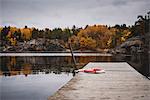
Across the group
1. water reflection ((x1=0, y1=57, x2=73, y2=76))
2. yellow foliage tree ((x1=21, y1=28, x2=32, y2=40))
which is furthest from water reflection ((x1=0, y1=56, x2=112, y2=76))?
yellow foliage tree ((x1=21, y1=28, x2=32, y2=40))

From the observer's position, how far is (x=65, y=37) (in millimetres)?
68375

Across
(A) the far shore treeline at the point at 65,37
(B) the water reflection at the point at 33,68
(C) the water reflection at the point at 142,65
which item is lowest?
(B) the water reflection at the point at 33,68

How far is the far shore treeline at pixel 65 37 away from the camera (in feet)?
215

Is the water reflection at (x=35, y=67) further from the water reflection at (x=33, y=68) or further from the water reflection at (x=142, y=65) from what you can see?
the water reflection at (x=142, y=65)

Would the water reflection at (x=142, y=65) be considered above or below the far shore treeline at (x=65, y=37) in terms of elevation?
below

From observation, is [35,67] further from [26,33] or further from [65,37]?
[26,33]

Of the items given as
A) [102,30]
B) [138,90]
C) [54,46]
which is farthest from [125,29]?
[138,90]

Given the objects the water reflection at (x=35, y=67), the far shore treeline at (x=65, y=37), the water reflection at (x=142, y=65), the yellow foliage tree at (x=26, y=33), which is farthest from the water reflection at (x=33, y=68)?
the yellow foliage tree at (x=26, y=33)

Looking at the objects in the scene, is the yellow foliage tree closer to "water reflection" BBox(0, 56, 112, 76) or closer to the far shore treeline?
the far shore treeline

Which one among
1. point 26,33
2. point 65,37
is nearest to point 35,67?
point 65,37

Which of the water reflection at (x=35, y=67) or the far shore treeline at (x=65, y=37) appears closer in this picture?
the water reflection at (x=35, y=67)

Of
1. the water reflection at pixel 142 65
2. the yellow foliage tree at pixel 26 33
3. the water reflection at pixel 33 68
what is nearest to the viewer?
the water reflection at pixel 142 65

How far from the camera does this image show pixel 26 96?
8719mm

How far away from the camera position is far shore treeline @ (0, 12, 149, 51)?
215 ft
